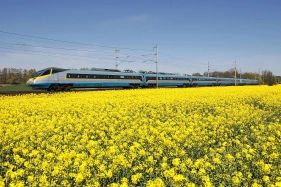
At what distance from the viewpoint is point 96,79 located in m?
33.3

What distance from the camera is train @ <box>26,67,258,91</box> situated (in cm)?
2714

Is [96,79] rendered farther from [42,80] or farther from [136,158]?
[136,158]

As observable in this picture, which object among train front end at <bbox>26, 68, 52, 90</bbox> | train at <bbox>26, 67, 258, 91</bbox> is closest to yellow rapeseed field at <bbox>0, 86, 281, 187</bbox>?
train front end at <bbox>26, 68, 52, 90</bbox>

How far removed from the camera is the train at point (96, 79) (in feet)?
89.0

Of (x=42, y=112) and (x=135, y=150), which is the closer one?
(x=135, y=150)

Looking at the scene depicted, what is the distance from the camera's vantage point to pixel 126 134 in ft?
23.7

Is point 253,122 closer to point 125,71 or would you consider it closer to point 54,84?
point 54,84

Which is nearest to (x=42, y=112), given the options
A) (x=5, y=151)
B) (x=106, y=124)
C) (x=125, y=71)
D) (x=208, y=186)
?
(x=106, y=124)

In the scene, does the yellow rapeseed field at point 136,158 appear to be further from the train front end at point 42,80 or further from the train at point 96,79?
the train at point 96,79

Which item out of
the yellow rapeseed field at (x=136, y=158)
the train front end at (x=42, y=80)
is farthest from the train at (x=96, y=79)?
the yellow rapeseed field at (x=136, y=158)

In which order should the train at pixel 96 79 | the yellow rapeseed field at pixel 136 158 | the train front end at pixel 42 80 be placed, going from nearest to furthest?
the yellow rapeseed field at pixel 136 158
the train front end at pixel 42 80
the train at pixel 96 79

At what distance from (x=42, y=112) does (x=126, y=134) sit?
5.87 meters

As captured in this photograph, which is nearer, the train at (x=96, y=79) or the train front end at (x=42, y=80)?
the train front end at (x=42, y=80)

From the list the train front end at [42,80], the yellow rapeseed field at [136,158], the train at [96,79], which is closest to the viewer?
the yellow rapeseed field at [136,158]
